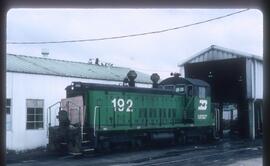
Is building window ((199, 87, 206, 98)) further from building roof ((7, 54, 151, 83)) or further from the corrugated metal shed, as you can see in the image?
the corrugated metal shed

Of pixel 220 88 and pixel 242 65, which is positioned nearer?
pixel 242 65

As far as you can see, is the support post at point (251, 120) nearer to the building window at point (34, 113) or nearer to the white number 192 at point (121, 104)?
the white number 192 at point (121, 104)

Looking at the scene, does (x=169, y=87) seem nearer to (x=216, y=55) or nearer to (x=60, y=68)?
(x=60, y=68)

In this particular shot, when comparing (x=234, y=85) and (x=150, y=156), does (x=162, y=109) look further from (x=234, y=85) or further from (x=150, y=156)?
(x=234, y=85)

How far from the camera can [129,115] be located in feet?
57.4

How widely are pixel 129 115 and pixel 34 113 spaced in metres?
4.80

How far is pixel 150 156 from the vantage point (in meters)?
15.4

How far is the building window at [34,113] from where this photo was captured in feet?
60.5

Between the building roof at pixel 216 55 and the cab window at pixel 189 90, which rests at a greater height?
the building roof at pixel 216 55

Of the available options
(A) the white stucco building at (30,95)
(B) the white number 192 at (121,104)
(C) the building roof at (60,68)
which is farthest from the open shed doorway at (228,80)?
(B) the white number 192 at (121,104)

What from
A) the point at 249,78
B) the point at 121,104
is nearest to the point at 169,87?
the point at 121,104

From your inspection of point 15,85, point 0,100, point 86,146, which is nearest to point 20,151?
point 15,85

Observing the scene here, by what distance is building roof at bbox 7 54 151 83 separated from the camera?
19.0 meters

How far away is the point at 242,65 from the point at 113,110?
1253 centimetres
